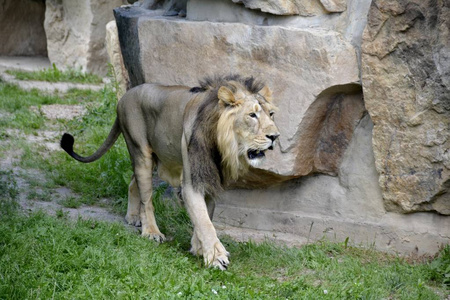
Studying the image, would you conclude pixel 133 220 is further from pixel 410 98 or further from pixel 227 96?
pixel 410 98

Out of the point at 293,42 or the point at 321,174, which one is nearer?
the point at 293,42

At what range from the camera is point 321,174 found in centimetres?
592

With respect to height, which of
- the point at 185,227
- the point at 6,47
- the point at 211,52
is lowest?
A: the point at 6,47

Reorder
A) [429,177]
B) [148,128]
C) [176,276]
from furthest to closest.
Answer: [148,128], [429,177], [176,276]

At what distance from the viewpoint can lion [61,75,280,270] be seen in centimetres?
474

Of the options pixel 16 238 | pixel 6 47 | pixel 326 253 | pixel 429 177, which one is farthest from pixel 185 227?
pixel 6 47

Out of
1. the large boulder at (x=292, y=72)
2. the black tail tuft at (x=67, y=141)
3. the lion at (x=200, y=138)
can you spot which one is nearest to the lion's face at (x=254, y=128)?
the lion at (x=200, y=138)

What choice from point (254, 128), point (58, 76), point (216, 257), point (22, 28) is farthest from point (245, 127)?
point (22, 28)

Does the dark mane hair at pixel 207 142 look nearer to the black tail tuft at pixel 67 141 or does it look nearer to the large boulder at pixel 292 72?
the large boulder at pixel 292 72

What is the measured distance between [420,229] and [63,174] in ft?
12.0

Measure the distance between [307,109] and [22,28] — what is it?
10480 mm

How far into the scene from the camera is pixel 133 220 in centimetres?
612

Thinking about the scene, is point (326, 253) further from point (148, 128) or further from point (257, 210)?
point (148, 128)

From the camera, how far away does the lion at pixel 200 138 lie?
4742mm
